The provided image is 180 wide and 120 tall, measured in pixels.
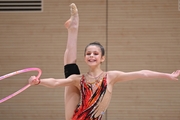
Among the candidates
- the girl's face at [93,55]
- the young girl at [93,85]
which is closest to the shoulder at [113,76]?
the young girl at [93,85]

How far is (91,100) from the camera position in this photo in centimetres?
299

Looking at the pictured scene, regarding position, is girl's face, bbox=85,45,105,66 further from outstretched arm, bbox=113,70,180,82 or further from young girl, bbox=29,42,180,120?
outstretched arm, bbox=113,70,180,82

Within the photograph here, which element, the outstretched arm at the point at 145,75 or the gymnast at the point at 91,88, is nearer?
the outstretched arm at the point at 145,75

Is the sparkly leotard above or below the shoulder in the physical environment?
below

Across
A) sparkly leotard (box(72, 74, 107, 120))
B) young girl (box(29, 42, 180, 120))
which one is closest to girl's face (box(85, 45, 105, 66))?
young girl (box(29, 42, 180, 120))

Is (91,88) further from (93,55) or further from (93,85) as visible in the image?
(93,55)

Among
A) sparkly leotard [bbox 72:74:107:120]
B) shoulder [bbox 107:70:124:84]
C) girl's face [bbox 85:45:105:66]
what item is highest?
girl's face [bbox 85:45:105:66]

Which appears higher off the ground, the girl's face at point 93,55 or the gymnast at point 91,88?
the girl's face at point 93,55

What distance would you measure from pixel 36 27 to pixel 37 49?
361 millimetres

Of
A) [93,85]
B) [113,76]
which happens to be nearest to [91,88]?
[93,85]

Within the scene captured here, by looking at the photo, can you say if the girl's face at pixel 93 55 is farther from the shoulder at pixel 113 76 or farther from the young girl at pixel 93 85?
the shoulder at pixel 113 76

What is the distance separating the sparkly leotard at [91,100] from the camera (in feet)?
9.77

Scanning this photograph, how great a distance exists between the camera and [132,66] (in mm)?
5352

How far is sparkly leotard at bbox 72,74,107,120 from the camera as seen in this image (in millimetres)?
2979
